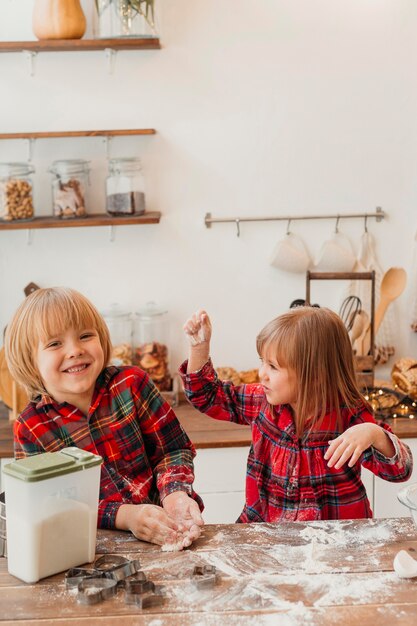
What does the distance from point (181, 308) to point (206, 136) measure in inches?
23.4

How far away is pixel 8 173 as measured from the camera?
9.59ft

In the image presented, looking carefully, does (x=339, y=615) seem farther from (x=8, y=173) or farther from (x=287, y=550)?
(x=8, y=173)

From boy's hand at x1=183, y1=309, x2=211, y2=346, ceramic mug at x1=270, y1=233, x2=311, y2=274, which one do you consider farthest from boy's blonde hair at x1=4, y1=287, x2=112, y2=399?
ceramic mug at x1=270, y1=233, x2=311, y2=274

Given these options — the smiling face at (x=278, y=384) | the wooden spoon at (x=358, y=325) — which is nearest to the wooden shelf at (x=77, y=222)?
the wooden spoon at (x=358, y=325)

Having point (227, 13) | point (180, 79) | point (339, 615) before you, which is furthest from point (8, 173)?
point (339, 615)

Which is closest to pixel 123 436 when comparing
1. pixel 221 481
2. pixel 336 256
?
pixel 221 481

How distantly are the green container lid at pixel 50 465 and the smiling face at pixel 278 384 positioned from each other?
0.48 metres

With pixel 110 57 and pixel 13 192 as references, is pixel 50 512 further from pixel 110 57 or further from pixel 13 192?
pixel 110 57

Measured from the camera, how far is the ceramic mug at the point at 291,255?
306 centimetres

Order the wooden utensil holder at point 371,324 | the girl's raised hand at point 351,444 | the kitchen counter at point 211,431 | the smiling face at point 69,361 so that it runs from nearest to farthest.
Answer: the girl's raised hand at point 351,444
the smiling face at point 69,361
the kitchen counter at point 211,431
the wooden utensil holder at point 371,324

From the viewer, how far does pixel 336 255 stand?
3.05 metres

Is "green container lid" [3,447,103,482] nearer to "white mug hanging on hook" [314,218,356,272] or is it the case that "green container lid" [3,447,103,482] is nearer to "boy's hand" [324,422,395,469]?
"boy's hand" [324,422,395,469]

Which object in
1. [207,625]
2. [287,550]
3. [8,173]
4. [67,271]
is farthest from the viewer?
[67,271]

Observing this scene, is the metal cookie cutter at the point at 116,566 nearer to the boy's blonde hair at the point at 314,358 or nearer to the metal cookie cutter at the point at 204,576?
the metal cookie cutter at the point at 204,576
